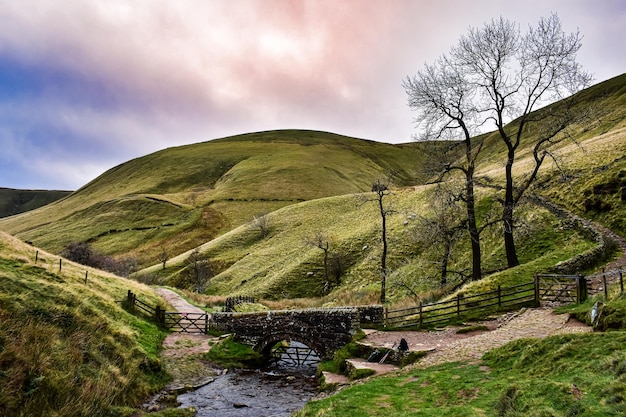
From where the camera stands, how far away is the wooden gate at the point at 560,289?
66.8 feet

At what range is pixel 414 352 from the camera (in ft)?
64.0

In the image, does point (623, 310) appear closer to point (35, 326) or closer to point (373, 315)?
point (373, 315)

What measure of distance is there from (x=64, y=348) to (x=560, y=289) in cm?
2550

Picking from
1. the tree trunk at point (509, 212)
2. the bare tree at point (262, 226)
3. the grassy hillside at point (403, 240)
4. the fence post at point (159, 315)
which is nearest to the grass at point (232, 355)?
the fence post at point (159, 315)

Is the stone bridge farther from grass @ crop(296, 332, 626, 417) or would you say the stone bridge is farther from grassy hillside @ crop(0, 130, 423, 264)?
grassy hillside @ crop(0, 130, 423, 264)

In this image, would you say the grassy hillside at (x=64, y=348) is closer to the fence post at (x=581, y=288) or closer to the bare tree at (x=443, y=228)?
the bare tree at (x=443, y=228)

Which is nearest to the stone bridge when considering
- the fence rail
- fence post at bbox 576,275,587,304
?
the fence rail

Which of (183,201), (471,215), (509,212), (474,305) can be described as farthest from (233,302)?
(183,201)

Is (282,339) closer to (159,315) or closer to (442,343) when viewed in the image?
(159,315)

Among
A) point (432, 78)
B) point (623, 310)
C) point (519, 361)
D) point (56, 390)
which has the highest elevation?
point (432, 78)

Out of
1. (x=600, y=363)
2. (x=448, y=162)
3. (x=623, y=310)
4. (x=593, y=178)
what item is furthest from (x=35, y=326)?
(x=593, y=178)

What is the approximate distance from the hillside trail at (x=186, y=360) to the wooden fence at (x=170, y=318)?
0.88 m

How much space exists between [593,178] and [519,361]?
33.1m

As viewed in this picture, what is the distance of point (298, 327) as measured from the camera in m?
29.4
